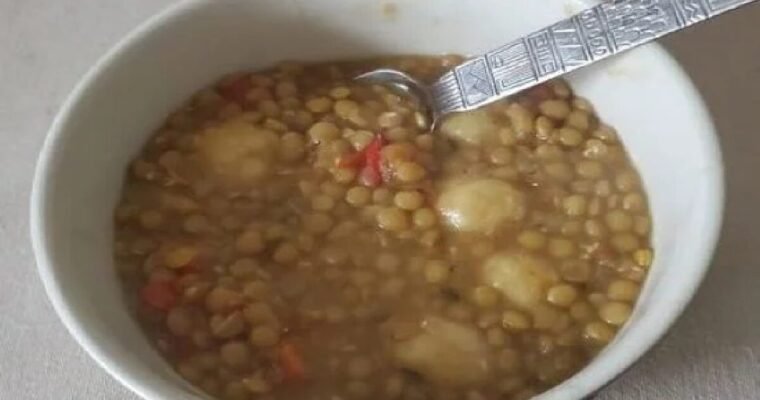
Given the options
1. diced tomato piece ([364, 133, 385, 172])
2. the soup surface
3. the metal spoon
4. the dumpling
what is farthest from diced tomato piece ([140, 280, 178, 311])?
the metal spoon

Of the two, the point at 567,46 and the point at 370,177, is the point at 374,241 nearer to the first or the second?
the point at 370,177

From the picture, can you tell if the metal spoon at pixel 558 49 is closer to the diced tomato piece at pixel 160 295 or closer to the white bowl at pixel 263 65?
the white bowl at pixel 263 65

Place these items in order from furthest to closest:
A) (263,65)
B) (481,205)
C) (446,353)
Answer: (263,65)
(481,205)
(446,353)

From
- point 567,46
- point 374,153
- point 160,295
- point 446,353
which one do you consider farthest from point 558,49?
point 160,295

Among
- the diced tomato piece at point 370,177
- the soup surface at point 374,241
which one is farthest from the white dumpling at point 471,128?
the diced tomato piece at point 370,177

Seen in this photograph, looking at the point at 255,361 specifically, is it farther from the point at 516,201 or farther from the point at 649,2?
the point at 649,2

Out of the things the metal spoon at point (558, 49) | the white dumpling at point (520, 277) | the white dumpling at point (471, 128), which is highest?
the metal spoon at point (558, 49)

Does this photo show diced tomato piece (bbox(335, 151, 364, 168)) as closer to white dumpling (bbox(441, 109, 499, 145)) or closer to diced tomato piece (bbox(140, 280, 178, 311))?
white dumpling (bbox(441, 109, 499, 145))
